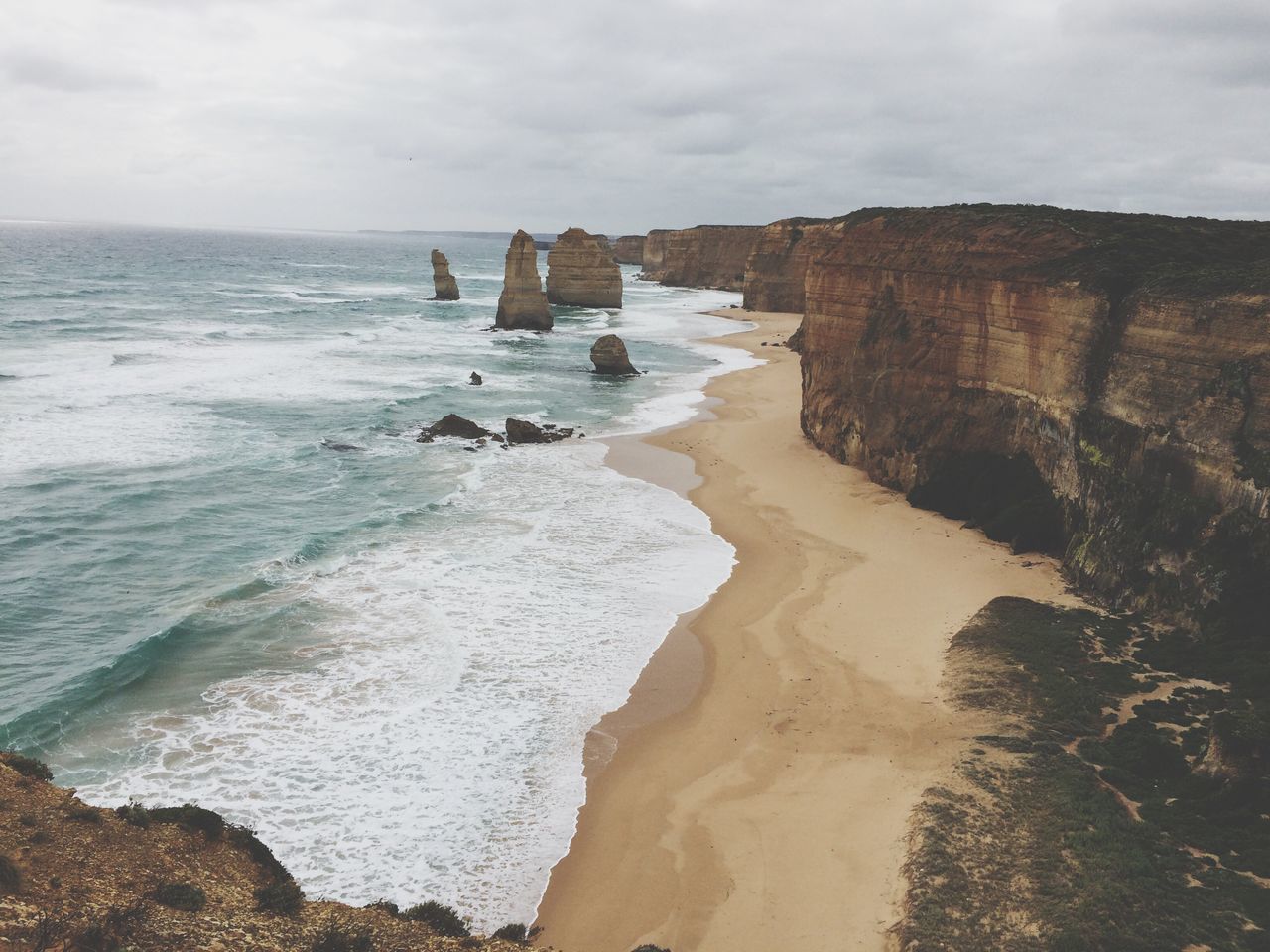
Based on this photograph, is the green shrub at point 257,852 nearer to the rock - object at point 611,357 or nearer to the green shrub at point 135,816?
the green shrub at point 135,816

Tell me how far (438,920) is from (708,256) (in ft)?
371

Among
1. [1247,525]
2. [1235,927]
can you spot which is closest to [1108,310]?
[1247,525]

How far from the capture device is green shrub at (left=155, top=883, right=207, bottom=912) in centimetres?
682

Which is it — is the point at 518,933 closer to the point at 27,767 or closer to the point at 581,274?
the point at 27,767

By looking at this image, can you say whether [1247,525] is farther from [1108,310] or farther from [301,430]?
[301,430]

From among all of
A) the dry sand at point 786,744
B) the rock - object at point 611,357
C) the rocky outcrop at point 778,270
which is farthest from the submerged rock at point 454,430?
the rocky outcrop at point 778,270

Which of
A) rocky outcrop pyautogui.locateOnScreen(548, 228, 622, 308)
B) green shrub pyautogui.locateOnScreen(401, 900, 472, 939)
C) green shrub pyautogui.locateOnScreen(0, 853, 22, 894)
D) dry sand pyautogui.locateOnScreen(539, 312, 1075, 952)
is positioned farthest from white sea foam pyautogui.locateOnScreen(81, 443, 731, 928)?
rocky outcrop pyautogui.locateOnScreen(548, 228, 622, 308)

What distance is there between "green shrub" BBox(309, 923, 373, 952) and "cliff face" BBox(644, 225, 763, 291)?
10629cm

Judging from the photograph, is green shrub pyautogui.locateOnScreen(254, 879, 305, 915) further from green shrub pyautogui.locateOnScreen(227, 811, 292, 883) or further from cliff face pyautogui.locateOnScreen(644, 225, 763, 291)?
cliff face pyautogui.locateOnScreen(644, 225, 763, 291)

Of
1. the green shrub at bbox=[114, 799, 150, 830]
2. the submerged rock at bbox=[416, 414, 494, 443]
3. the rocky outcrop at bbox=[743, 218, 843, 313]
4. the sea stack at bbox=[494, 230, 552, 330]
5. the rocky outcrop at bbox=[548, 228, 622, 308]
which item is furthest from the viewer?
the rocky outcrop at bbox=[743, 218, 843, 313]

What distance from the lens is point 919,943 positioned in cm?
898

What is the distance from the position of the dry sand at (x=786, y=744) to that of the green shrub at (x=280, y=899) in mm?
3218

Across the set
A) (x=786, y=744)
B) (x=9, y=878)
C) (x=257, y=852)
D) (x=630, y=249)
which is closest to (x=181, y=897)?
(x=9, y=878)

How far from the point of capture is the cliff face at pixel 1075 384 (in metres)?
15.0
